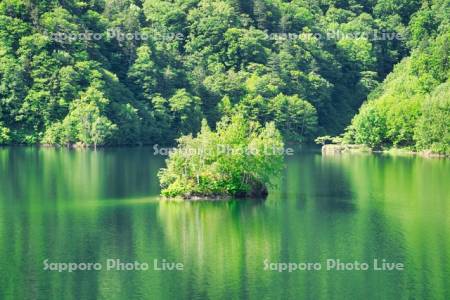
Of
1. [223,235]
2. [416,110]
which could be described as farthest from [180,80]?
[223,235]

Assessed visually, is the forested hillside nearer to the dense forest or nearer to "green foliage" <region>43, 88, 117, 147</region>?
the dense forest

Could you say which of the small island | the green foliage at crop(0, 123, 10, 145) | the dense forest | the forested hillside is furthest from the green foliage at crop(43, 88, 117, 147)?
the small island

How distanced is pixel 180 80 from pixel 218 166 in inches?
3828

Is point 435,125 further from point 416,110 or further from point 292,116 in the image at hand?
point 292,116

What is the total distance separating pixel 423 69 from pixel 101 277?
400 ft

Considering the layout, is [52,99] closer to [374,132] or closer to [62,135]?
[62,135]

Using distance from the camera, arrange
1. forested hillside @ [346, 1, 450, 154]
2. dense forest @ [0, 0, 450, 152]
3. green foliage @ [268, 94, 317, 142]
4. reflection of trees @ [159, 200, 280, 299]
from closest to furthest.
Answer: reflection of trees @ [159, 200, 280, 299]
forested hillside @ [346, 1, 450, 154]
dense forest @ [0, 0, 450, 152]
green foliage @ [268, 94, 317, 142]

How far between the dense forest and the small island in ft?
200

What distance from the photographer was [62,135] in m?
141

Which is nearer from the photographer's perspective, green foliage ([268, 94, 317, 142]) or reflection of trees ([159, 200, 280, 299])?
reflection of trees ([159, 200, 280, 299])

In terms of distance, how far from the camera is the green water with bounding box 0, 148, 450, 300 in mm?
44562

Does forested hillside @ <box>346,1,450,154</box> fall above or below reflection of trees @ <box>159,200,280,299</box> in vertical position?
above

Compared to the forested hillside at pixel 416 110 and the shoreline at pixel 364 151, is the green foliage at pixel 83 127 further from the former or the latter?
the forested hillside at pixel 416 110

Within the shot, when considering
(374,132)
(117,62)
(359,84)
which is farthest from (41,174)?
(359,84)
